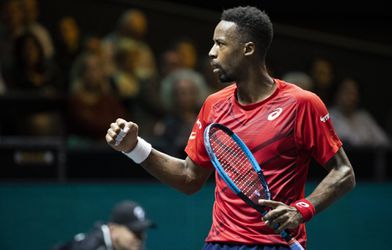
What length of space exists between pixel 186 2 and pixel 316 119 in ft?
21.8

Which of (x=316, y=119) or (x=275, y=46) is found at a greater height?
(x=316, y=119)

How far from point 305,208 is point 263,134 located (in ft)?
1.32

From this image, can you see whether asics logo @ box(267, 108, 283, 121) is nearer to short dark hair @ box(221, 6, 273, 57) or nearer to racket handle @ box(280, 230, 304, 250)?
short dark hair @ box(221, 6, 273, 57)

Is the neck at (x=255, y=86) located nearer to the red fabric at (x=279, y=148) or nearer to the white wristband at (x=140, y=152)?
the red fabric at (x=279, y=148)

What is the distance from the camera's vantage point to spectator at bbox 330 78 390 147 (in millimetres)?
8867

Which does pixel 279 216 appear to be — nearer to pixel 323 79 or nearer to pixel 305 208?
pixel 305 208

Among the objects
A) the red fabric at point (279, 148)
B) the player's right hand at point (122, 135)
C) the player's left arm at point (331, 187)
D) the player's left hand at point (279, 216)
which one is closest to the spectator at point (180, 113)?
the player's right hand at point (122, 135)

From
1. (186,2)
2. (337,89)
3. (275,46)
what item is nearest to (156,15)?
(186,2)

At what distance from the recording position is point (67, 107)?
843cm

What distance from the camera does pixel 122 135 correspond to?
14.4 feet

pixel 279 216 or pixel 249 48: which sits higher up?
pixel 249 48

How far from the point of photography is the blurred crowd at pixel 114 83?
8.42 m

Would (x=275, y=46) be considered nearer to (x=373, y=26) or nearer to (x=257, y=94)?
(x=373, y=26)

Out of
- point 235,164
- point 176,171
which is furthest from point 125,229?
point 235,164
